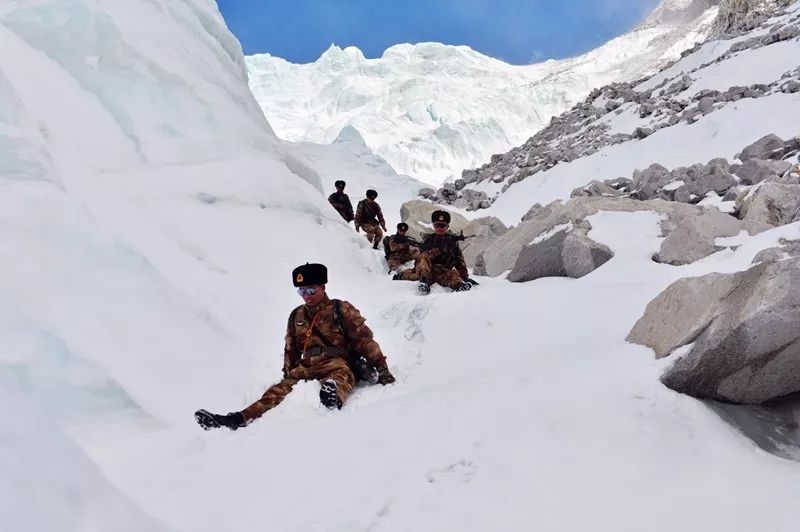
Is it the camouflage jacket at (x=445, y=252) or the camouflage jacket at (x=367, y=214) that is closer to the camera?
the camouflage jacket at (x=445, y=252)

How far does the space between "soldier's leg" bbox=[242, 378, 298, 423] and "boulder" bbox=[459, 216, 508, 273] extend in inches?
179

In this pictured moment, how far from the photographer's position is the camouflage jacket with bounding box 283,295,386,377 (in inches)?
145

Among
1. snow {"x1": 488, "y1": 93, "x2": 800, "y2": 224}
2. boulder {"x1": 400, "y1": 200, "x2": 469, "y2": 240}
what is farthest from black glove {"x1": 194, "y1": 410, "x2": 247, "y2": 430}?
snow {"x1": 488, "y1": 93, "x2": 800, "y2": 224}

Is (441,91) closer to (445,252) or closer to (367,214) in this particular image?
(367,214)

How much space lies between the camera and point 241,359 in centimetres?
421

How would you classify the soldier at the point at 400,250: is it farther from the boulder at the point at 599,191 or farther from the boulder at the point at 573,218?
the boulder at the point at 599,191

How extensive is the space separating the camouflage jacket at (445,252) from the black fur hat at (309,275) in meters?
2.73

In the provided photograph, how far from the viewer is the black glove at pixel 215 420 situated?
2953mm

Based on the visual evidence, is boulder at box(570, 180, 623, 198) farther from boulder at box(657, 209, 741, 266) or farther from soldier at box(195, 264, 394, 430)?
soldier at box(195, 264, 394, 430)

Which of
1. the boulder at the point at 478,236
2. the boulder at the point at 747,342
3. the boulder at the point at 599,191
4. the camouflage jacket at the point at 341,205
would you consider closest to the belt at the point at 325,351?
the boulder at the point at 747,342

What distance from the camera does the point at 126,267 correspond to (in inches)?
154

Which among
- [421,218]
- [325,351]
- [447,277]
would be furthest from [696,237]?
[421,218]

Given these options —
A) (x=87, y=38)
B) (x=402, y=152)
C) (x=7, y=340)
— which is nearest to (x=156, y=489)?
(x=7, y=340)

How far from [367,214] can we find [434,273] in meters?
3.26
